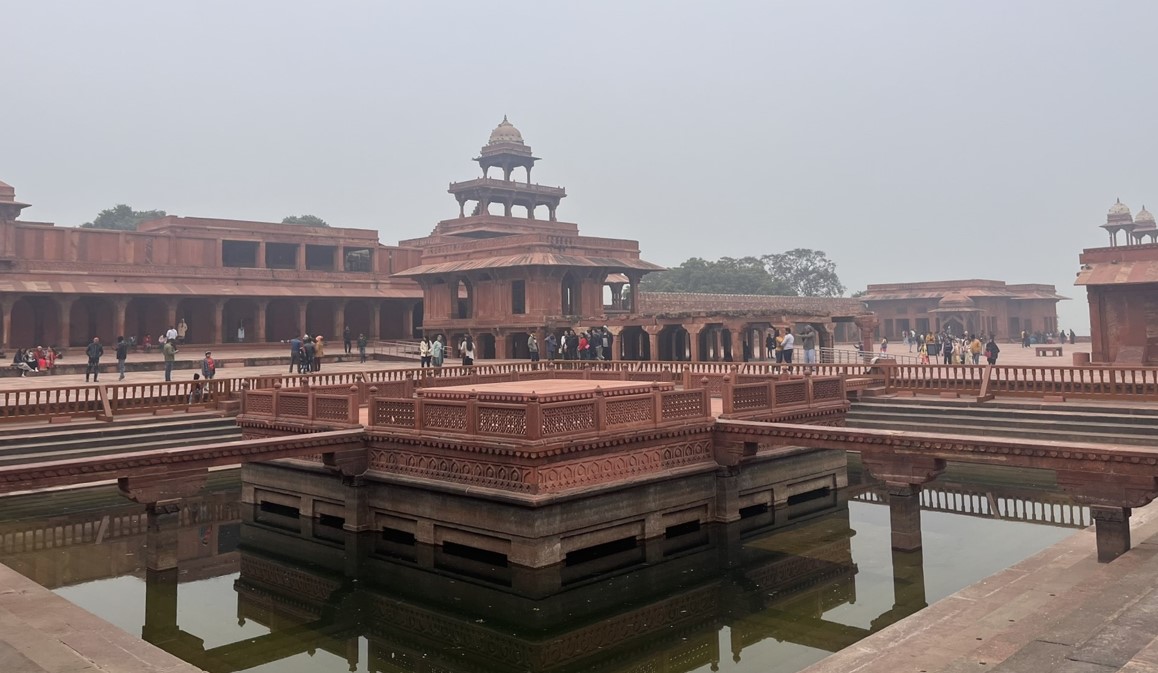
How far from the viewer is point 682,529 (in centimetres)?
1530

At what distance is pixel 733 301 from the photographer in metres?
51.1

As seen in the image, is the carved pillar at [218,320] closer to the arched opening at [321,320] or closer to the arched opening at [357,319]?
the arched opening at [321,320]

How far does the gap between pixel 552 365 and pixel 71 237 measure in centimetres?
2848

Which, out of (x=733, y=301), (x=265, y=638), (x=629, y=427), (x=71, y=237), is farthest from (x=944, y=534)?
(x=71, y=237)

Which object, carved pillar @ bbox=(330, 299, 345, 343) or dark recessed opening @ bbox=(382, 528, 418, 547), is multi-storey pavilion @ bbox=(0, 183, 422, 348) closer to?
carved pillar @ bbox=(330, 299, 345, 343)

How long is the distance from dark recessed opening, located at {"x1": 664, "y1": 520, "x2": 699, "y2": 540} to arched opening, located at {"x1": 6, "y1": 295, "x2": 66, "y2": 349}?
35445mm

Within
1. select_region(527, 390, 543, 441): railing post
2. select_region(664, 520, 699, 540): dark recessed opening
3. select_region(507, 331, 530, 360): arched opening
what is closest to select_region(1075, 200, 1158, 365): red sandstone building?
select_region(664, 520, 699, 540): dark recessed opening

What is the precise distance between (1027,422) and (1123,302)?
38.3 ft

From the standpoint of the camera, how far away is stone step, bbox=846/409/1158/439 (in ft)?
63.9

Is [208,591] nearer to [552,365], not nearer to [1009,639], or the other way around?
[1009,639]

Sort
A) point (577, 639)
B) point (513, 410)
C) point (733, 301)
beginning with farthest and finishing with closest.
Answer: point (733, 301), point (513, 410), point (577, 639)

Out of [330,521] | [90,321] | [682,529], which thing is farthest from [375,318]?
[682,529]

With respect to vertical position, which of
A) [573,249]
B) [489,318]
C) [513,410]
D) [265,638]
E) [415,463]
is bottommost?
[265,638]

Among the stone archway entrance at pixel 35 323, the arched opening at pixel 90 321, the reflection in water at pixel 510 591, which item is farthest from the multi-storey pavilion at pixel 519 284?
the reflection in water at pixel 510 591
